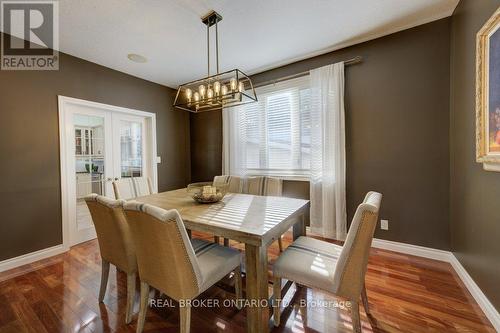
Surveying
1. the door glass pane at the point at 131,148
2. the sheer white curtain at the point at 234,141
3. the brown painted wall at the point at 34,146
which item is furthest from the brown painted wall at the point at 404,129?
the brown painted wall at the point at 34,146

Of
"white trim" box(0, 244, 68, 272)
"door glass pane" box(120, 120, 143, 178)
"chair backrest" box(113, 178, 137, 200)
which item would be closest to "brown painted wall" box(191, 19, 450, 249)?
"chair backrest" box(113, 178, 137, 200)

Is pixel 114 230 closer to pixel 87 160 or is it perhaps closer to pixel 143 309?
pixel 143 309

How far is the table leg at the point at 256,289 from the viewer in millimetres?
1293

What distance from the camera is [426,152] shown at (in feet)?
7.71

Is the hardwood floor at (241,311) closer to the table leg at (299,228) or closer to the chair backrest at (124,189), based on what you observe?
the table leg at (299,228)

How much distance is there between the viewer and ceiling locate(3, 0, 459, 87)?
1993 mm

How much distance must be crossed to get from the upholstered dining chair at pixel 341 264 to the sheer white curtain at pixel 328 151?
127cm

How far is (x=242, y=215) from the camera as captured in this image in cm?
165

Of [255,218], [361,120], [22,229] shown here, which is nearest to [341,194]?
[361,120]

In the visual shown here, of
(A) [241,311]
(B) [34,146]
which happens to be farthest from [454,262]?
(B) [34,146]

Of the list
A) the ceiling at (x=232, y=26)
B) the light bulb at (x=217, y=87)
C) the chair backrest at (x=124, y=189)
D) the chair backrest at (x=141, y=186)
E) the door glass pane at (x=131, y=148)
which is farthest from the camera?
the door glass pane at (x=131, y=148)

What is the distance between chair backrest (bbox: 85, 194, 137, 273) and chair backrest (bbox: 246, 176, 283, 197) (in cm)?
150

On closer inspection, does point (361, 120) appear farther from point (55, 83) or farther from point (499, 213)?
→ point (55, 83)

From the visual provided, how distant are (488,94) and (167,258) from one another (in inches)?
93.1
